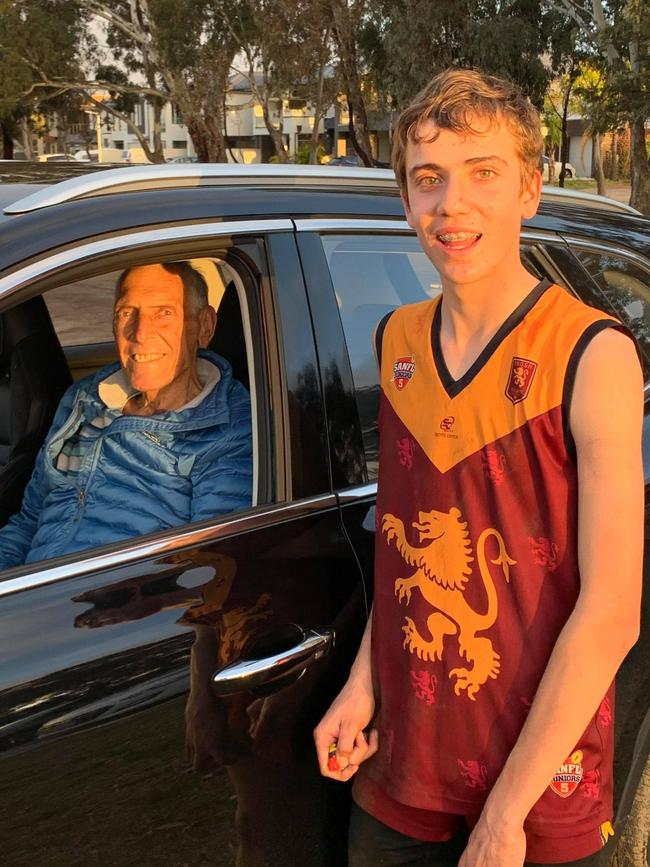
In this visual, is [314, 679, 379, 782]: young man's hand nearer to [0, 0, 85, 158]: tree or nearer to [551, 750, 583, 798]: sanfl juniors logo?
[551, 750, 583, 798]: sanfl juniors logo

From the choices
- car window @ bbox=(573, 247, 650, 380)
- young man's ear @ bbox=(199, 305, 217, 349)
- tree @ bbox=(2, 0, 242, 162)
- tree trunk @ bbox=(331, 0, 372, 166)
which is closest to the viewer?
young man's ear @ bbox=(199, 305, 217, 349)

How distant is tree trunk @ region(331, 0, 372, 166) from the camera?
105 ft

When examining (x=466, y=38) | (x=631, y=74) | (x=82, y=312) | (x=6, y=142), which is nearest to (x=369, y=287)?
(x=82, y=312)

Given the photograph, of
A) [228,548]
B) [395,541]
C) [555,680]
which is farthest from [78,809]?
[555,680]

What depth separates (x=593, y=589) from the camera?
1417mm

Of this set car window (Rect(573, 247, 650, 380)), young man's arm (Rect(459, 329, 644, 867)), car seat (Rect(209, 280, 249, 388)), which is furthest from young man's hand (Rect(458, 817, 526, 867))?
car window (Rect(573, 247, 650, 380))

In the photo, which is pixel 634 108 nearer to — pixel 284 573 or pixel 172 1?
pixel 172 1

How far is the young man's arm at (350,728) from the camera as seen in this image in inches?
67.3

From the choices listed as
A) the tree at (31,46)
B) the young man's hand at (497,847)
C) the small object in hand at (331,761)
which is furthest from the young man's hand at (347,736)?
the tree at (31,46)

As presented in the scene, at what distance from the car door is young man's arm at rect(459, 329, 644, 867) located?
46 cm

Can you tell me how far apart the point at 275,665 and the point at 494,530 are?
Answer: 515 millimetres

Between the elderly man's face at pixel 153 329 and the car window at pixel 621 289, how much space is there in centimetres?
99

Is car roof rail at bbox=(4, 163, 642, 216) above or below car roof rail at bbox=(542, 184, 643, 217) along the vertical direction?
above

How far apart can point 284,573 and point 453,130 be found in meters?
0.83
